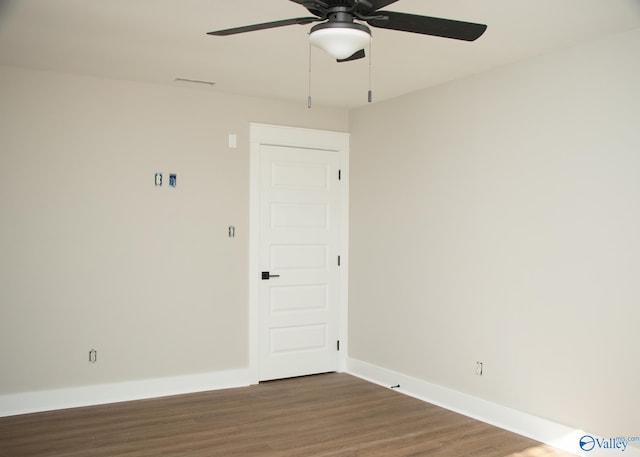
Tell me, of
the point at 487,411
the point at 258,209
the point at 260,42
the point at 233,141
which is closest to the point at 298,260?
the point at 258,209

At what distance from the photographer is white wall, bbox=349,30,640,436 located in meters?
3.52

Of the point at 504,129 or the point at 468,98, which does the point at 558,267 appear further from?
the point at 468,98

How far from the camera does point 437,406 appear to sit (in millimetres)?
4695

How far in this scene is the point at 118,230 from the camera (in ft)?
15.8

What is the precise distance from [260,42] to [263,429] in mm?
2679

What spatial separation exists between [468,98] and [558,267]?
1521 millimetres

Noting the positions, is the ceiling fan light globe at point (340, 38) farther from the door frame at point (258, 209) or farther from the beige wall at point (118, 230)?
the door frame at point (258, 209)

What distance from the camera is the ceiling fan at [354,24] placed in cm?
233

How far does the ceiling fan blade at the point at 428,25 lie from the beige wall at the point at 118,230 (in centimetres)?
302

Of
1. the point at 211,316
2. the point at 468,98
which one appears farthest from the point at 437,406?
the point at 468,98

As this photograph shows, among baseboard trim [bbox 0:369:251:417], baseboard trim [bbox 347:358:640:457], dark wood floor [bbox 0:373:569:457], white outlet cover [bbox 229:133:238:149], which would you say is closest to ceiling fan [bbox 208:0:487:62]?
dark wood floor [bbox 0:373:569:457]

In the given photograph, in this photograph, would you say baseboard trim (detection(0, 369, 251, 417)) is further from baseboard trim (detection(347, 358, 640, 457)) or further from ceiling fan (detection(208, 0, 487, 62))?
ceiling fan (detection(208, 0, 487, 62))

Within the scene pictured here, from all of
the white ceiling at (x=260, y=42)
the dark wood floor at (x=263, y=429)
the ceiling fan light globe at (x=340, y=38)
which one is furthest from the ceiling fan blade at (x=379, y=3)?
the dark wood floor at (x=263, y=429)

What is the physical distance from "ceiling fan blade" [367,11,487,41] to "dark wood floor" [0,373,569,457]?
2.56m
